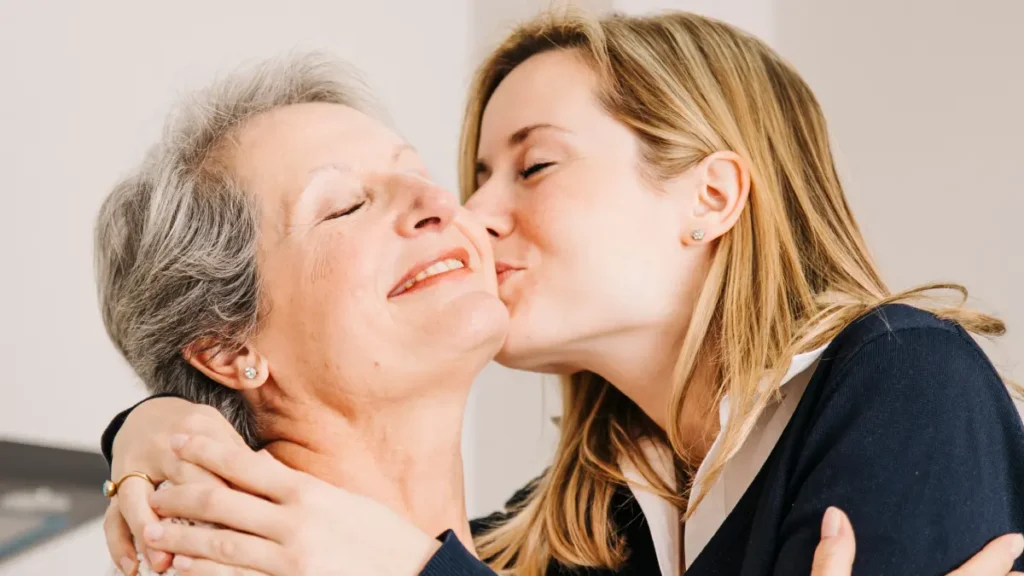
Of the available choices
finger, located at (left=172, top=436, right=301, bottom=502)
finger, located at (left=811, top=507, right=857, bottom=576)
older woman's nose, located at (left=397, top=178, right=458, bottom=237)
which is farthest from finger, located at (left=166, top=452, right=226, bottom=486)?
finger, located at (left=811, top=507, right=857, bottom=576)

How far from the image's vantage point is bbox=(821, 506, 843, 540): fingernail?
1265mm

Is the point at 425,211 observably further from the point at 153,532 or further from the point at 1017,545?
the point at 1017,545

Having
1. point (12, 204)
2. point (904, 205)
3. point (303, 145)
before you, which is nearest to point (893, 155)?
point (904, 205)

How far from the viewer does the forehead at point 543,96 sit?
68.2 inches

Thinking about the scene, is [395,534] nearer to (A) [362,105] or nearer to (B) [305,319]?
(B) [305,319]

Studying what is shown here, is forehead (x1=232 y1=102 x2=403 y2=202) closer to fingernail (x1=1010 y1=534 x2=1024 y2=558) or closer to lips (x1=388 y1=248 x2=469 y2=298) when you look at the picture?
lips (x1=388 y1=248 x2=469 y2=298)

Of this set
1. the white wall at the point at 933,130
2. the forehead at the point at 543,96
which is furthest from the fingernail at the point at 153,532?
the white wall at the point at 933,130

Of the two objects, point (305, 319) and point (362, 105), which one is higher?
point (362, 105)

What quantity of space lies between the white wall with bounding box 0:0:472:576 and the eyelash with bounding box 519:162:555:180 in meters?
0.54

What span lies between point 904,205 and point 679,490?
3.59 ft

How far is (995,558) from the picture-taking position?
125 centimetres

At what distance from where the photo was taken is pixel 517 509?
215 cm

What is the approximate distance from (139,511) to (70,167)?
83 cm

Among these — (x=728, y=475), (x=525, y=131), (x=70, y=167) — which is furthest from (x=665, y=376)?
(x=70, y=167)
